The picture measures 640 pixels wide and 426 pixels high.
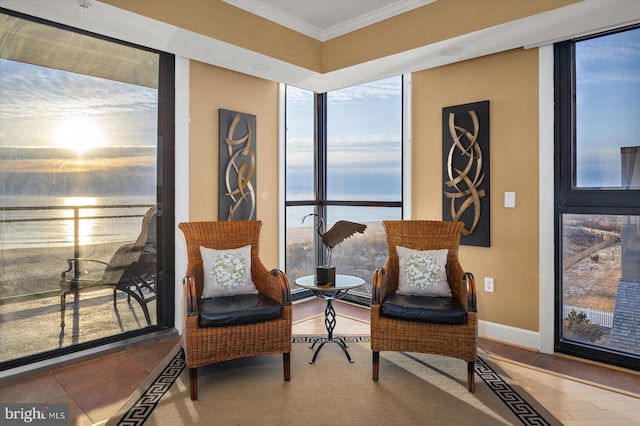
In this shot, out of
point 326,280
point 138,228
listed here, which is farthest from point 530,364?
point 138,228

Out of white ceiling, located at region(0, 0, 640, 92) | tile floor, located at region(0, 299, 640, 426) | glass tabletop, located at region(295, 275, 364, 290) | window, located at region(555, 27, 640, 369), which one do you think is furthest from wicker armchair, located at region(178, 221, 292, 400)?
window, located at region(555, 27, 640, 369)

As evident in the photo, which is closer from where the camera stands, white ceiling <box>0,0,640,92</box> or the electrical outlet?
white ceiling <box>0,0,640,92</box>

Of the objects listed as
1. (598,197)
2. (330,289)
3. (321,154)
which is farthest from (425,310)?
(321,154)

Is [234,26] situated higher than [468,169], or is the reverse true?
[234,26]

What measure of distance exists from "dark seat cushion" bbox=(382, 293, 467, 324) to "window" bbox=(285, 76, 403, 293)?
5.24 ft

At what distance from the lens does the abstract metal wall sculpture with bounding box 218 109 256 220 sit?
13.2 feet

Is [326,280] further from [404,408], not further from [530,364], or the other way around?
[530,364]

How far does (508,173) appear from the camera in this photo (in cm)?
356

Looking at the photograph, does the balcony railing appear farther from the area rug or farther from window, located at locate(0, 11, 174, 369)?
the area rug

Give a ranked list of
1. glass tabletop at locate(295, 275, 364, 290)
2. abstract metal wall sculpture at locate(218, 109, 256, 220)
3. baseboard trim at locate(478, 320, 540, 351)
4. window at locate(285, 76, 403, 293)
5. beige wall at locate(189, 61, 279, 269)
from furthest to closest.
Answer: window at locate(285, 76, 403, 293)
abstract metal wall sculpture at locate(218, 109, 256, 220)
beige wall at locate(189, 61, 279, 269)
baseboard trim at locate(478, 320, 540, 351)
glass tabletop at locate(295, 275, 364, 290)

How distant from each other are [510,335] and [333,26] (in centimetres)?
324

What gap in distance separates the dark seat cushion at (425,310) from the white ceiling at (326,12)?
2377 mm

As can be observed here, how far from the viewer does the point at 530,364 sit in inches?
123
